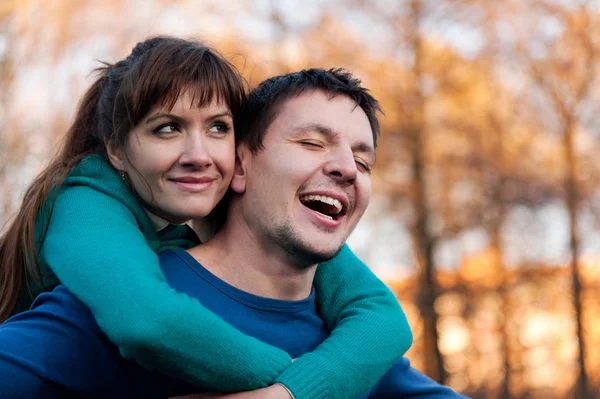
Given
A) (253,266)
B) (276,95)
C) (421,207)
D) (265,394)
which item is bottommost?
(421,207)

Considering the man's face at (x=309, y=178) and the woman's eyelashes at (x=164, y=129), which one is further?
the man's face at (x=309, y=178)

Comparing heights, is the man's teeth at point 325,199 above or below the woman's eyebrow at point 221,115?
below

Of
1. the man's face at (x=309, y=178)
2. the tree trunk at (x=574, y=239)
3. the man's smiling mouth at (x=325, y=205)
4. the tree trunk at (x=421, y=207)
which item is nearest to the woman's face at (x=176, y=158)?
the man's face at (x=309, y=178)

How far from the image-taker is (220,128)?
7.48 feet

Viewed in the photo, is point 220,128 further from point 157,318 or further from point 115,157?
point 157,318

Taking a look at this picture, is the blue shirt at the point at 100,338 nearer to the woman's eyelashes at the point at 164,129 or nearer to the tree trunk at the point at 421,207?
the woman's eyelashes at the point at 164,129

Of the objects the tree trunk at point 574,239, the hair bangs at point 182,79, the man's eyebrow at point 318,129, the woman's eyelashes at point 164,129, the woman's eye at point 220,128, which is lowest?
the tree trunk at point 574,239

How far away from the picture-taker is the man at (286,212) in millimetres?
2268

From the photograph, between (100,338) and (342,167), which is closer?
(100,338)

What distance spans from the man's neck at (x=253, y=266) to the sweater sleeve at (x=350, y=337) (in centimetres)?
16

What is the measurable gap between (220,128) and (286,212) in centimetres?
33

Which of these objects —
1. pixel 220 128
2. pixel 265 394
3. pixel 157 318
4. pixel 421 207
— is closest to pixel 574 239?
pixel 421 207

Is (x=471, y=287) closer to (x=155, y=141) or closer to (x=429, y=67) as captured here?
(x=429, y=67)

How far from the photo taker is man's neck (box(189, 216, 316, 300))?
2.34m
